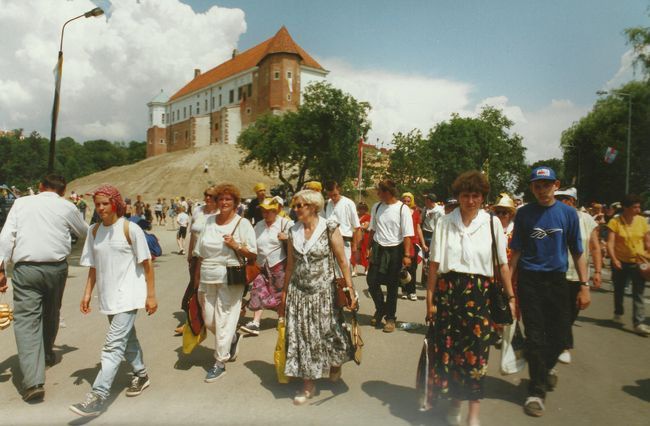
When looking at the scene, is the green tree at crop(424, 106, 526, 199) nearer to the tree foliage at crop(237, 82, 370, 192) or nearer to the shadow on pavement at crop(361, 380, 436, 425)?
the tree foliage at crop(237, 82, 370, 192)

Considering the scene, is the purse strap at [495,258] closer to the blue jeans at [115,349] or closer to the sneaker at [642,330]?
the blue jeans at [115,349]

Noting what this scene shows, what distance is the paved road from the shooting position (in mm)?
4184

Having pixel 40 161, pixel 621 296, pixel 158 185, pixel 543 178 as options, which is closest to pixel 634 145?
pixel 621 296

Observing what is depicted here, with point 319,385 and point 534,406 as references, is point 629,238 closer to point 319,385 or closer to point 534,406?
point 534,406

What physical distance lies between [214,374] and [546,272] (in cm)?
328

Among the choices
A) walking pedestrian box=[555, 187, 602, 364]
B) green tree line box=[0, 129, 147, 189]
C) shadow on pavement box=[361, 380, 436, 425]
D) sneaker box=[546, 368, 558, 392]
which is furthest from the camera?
green tree line box=[0, 129, 147, 189]

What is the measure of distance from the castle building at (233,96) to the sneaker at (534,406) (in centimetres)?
6425

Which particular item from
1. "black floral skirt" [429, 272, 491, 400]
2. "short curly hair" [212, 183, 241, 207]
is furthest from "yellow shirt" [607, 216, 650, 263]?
"short curly hair" [212, 183, 241, 207]

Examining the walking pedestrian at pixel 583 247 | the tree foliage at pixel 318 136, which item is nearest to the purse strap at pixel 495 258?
the walking pedestrian at pixel 583 247

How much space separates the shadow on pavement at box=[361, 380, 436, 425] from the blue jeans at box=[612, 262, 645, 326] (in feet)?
14.3

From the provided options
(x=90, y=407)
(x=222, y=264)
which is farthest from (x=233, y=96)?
(x=90, y=407)

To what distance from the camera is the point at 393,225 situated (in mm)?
7047

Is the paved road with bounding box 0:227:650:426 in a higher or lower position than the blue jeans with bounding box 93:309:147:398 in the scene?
lower

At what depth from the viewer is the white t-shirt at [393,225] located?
→ 22.8 feet
